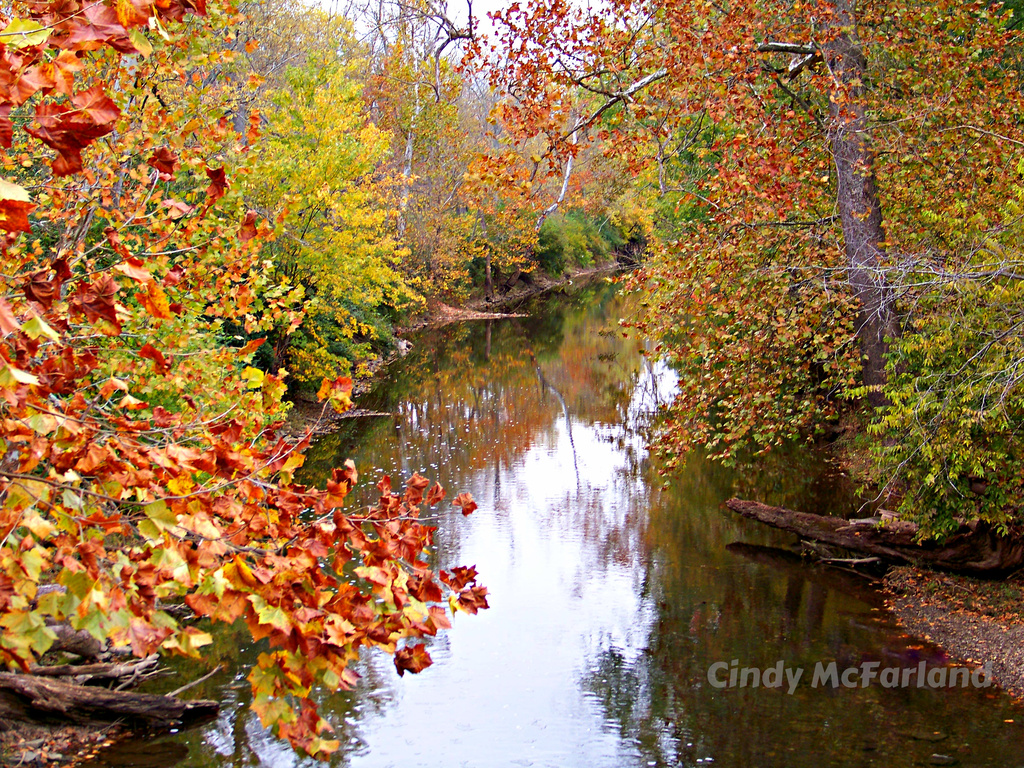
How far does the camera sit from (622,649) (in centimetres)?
991

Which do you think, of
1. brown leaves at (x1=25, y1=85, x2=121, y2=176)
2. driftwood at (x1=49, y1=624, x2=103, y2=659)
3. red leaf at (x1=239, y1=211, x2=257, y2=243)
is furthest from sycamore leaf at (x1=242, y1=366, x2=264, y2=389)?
driftwood at (x1=49, y1=624, x2=103, y2=659)

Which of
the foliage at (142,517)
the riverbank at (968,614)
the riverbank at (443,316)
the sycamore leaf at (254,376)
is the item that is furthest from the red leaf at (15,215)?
the riverbank at (968,614)

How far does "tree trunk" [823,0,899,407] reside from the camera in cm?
1076

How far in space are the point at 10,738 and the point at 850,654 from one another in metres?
8.16

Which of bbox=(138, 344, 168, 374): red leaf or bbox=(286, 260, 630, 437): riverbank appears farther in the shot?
bbox=(286, 260, 630, 437): riverbank

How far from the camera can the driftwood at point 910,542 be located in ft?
33.1

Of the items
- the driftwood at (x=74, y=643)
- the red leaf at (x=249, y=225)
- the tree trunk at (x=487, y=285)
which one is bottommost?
the driftwood at (x=74, y=643)

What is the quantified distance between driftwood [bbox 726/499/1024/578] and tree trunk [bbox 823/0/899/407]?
187 centimetres

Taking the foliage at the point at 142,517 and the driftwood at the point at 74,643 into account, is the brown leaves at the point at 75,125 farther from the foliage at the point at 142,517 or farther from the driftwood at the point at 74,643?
the driftwood at the point at 74,643

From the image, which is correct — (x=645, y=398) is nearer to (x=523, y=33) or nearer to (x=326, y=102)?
(x=326, y=102)

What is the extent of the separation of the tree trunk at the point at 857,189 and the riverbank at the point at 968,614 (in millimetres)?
2480

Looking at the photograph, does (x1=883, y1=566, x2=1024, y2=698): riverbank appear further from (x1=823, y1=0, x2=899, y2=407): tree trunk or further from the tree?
(x1=823, y1=0, x2=899, y2=407): tree trunk

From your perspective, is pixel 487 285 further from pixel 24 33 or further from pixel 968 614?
pixel 24 33

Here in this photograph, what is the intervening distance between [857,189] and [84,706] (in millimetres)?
10686
